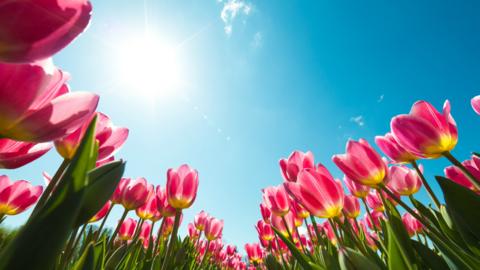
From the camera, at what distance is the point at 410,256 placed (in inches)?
42.3

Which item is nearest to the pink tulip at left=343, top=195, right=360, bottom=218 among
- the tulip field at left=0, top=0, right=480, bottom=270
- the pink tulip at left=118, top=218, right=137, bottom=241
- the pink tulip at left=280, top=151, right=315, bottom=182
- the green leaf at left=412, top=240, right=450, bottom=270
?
the tulip field at left=0, top=0, right=480, bottom=270

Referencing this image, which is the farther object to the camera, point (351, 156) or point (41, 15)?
point (351, 156)

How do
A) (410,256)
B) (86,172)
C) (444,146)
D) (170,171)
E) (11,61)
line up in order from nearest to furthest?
(11,61) → (86,172) → (410,256) → (444,146) → (170,171)

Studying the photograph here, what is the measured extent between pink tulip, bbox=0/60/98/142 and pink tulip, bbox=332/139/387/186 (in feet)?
4.45

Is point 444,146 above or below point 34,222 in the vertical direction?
above

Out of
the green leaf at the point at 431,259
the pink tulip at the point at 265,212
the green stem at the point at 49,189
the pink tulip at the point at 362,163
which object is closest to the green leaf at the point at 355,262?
the green leaf at the point at 431,259

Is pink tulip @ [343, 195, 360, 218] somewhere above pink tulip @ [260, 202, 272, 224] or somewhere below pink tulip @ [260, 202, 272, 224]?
below

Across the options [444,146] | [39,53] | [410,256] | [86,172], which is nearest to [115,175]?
[86,172]

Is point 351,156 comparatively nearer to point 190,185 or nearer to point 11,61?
point 190,185

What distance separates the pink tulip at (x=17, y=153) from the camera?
63 cm

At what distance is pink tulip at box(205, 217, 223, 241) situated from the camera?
3629 mm

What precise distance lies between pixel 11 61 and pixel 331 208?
1.47 m

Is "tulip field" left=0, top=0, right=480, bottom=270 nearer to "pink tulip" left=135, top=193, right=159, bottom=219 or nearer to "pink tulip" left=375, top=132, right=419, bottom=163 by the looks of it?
"pink tulip" left=375, top=132, right=419, bottom=163

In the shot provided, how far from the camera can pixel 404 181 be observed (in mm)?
2139
